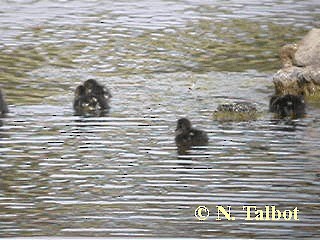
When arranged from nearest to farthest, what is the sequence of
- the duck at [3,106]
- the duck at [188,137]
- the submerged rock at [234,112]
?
the duck at [188,137], the submerged rock at [234,112], the duck at [3,106]

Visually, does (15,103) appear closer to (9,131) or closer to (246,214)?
(9,131)

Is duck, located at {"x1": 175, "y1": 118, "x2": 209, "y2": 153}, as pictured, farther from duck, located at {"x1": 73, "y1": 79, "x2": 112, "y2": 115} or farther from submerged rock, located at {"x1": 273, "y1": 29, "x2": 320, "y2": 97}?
submerged rock, located at {"x1": 273, "y1": 29, "x2": 320, "y2": 97}

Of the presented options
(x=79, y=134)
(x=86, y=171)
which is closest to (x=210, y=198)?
(x=86, y=171)

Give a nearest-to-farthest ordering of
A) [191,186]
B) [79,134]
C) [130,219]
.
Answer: [130,219] < [191,186] < [79,134]

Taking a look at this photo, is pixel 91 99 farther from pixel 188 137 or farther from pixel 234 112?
pixel 188 137

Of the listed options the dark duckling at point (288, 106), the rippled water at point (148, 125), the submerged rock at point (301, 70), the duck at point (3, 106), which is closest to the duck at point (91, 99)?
the rippled water at point (148, 125)

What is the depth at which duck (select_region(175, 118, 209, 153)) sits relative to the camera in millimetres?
13242

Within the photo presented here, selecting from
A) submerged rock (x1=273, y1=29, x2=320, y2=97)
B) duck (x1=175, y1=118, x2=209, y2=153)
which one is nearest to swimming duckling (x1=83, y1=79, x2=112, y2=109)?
duck (x1=175, y1=118, x2=209, y2=153)

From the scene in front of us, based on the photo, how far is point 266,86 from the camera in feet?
54.9

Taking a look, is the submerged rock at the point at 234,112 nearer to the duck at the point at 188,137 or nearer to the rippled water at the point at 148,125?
the rippled water at the point at 148,125

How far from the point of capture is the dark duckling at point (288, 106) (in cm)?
1474

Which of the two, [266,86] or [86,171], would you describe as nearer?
[86,171]

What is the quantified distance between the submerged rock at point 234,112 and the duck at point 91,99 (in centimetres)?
126

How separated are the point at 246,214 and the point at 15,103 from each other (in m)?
5.40
